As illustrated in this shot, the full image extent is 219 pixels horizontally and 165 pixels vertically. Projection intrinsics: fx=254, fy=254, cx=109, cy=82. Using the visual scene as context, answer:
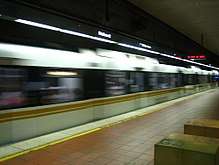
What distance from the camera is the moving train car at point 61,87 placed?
5.05m

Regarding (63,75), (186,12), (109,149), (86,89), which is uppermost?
(186,12)

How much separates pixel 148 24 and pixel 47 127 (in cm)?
544

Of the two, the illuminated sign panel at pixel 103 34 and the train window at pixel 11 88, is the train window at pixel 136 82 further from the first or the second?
the train window at pixel 11 88

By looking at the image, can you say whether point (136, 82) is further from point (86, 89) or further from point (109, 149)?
point (109, 149)

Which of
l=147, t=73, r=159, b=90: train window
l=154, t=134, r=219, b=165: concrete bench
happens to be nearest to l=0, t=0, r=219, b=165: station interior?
l=154, t=134, r=219, b=165: concrete bench

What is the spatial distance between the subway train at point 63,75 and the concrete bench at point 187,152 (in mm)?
3289

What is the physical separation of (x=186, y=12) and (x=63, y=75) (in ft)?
15.8

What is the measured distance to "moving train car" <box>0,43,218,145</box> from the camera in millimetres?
5047

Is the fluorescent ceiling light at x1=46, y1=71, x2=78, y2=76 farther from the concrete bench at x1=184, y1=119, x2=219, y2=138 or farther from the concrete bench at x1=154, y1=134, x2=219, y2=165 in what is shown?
the concrete bench at x1=154, y1=134, x2=219, y2=165

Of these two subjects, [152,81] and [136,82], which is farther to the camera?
[152,81]

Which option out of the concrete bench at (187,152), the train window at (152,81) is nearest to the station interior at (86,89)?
the concrete bench at (187,152)

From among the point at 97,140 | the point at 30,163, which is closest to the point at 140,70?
the point at 97,140

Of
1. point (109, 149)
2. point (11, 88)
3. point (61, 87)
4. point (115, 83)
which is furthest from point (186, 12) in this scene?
point (11, 88)

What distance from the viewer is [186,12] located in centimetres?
852
